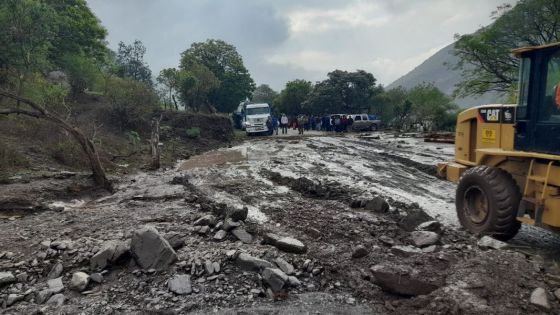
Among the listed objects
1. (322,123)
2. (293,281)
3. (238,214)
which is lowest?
(293,281)

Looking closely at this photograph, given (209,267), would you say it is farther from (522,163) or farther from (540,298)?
(522,163)

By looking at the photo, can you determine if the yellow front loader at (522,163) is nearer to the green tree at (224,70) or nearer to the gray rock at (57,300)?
the gray rock at (57,300)

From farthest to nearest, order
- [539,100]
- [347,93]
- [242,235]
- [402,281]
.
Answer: [347,93] → [242,235] → [539,100] → [402,281]

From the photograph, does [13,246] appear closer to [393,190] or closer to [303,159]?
[393,190]

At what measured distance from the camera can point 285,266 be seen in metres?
4.52

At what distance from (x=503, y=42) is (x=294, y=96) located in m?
33.8

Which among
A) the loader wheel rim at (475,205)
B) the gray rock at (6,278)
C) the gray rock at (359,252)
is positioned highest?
the loader wheel rim at (475,205)

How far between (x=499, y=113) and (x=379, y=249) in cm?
302

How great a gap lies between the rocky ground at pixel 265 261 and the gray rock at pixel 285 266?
12 millimetres

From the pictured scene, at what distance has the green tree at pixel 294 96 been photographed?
56719 mm

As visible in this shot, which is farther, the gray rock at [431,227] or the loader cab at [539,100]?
the gray rock at [431,227]

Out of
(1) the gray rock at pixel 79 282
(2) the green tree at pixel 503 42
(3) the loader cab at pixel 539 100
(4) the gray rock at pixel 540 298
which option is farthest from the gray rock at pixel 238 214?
(2) the green tree at pixel 503 42

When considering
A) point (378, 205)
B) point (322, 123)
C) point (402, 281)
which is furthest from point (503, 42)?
point (402, 281)

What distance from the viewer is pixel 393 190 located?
966 centimetres
